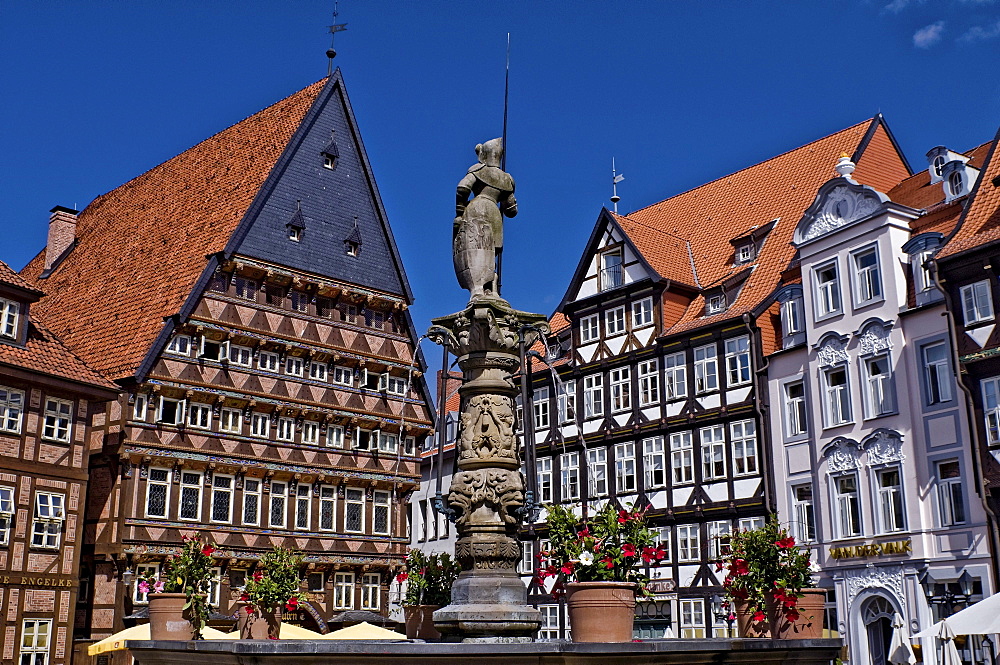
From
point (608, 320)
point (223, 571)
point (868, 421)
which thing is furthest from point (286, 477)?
point (868, 421)

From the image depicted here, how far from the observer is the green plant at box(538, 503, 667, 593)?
9.99 m

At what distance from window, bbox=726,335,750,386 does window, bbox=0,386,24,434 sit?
19197mm

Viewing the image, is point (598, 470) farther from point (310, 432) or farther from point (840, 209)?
point (840, 209)

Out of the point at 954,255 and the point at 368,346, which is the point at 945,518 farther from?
the point at 368,346

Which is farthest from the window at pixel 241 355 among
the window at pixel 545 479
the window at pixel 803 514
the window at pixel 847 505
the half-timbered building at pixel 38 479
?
the window at pixel 847 505

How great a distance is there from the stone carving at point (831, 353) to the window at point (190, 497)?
58.1 ft

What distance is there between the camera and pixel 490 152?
11.5 m

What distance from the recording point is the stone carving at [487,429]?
34.0 ft

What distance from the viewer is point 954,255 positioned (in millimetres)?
25188

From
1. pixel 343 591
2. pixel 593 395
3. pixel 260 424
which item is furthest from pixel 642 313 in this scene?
pixel 343 591

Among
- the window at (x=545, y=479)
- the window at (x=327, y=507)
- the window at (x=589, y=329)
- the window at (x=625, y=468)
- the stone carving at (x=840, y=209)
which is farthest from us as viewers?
the window at (x=545, y=479)

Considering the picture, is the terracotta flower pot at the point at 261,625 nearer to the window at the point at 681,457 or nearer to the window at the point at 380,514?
the window at the point at 681,457

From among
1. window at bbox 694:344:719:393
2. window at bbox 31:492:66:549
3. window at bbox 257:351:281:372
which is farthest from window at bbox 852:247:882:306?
window at bbox 31:492:66:549

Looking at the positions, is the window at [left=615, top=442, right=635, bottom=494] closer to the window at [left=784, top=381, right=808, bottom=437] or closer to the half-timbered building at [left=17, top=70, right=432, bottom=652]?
the window at [left=784, top=381, right=808, bottom=437]
